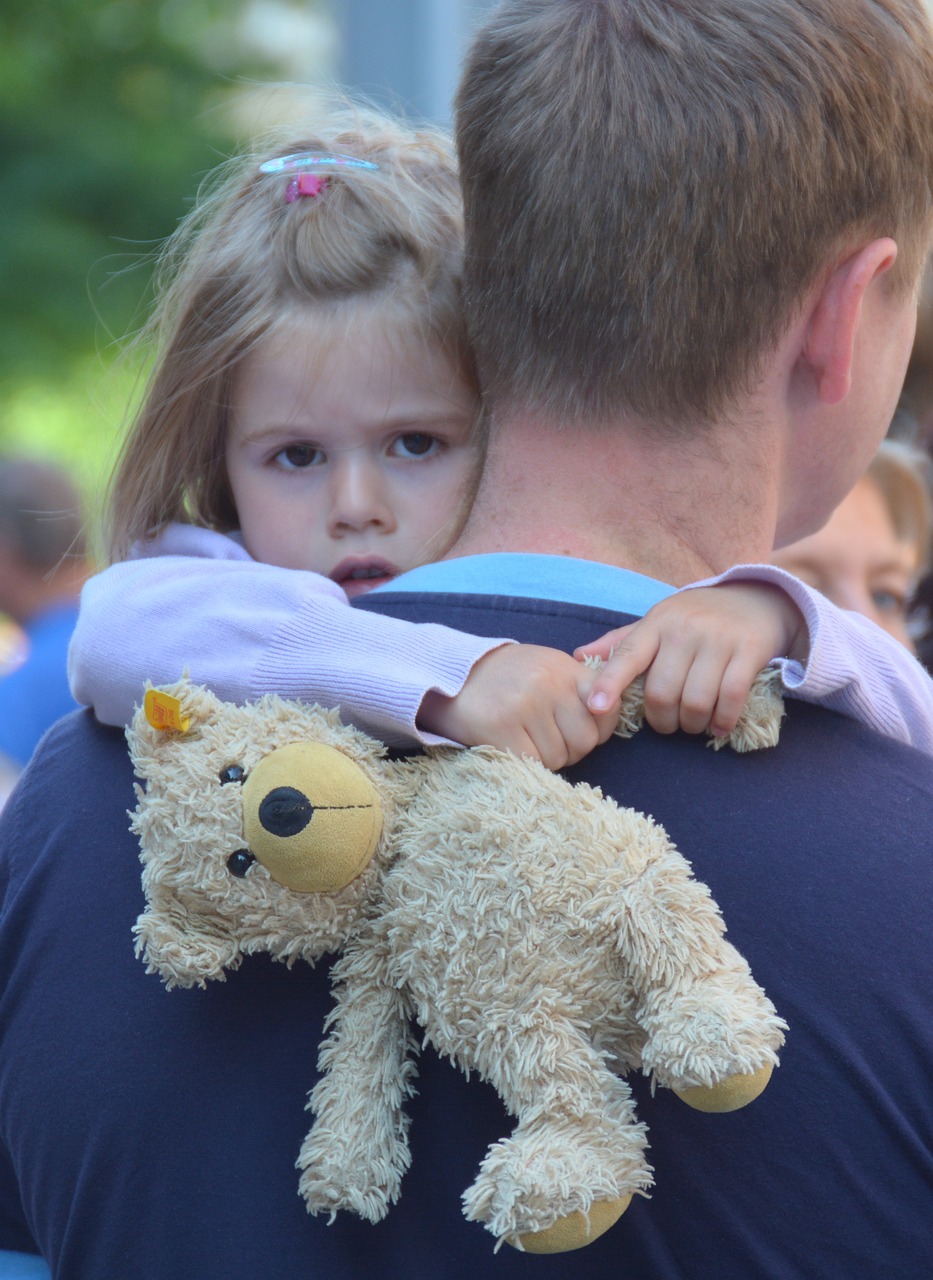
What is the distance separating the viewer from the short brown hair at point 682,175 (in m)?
1.42

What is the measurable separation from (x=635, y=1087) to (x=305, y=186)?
1.53 meters

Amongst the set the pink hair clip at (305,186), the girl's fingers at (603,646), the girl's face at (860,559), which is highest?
the pink hair clip at (305,186)

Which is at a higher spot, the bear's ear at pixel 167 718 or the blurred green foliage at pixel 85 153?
the bear's ear at pixel 167 718

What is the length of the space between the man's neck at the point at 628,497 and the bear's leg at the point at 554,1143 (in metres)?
0.60

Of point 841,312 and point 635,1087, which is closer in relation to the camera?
point 635,1087

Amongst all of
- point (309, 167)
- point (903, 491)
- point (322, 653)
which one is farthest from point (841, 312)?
point (903, 491)

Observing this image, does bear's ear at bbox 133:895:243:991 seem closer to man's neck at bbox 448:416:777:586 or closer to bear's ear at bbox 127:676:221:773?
bear's ear at bbox 127:676:221:773

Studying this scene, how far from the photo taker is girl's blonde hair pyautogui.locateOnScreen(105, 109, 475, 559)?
2.06 m

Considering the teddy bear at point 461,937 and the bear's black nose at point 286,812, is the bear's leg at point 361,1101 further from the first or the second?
the bear's black nose at point 286,812

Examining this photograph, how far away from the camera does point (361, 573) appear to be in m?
2.18

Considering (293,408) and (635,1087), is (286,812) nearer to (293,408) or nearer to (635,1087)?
(635,1087)

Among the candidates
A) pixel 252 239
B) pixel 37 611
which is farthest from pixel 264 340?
pixel 37 611

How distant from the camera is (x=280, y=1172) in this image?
48.2 inches

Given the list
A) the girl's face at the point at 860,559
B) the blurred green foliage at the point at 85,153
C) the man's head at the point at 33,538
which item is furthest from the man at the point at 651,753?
the blurred green foliage at the point at 85,153
